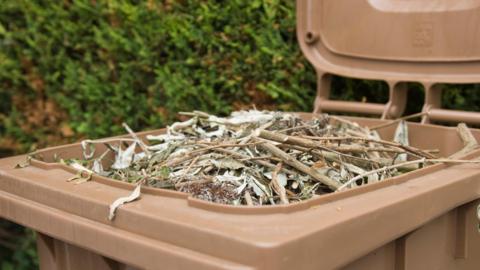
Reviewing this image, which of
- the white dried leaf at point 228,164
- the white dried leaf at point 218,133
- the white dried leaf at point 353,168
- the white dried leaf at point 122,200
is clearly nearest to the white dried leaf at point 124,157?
the white dried leaf at point 218,133

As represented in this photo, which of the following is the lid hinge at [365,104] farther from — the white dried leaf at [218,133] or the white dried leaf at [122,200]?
the white dried leaf at [122,200]

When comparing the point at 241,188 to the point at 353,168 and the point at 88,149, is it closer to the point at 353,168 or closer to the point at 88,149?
the point at 353,168

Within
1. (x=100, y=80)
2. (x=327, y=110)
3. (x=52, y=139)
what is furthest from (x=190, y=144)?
(x=52, y=139)

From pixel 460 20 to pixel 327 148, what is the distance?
0.74 metres

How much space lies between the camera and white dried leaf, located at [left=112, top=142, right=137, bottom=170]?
1.75 meters

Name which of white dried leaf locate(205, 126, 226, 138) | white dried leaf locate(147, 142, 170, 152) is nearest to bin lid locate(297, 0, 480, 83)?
white dried leaf locate(205, 126, 226, 138)

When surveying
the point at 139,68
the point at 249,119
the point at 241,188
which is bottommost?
the point at 241,188

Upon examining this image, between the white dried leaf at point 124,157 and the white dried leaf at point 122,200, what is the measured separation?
45 cm

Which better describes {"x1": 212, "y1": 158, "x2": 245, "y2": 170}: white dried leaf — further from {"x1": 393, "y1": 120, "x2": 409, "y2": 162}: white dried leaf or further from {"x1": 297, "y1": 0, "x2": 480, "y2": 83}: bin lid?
{"x1": 297, "y1": 0, "x2": 480, "y2": 83}: bin lid

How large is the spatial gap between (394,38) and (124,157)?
3.21 feet

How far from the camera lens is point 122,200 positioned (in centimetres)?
125

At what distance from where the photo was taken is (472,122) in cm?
197

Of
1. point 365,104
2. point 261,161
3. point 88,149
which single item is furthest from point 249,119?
point 365,104

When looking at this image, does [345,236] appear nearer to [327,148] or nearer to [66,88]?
[327,148]
